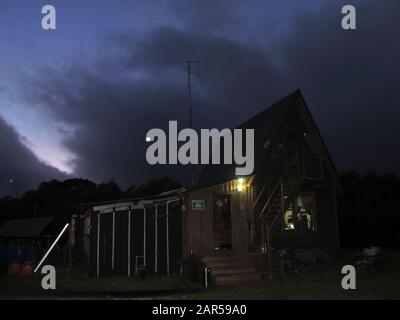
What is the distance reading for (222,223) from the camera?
18.2 meters

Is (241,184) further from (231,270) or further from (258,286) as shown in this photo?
(258,286)

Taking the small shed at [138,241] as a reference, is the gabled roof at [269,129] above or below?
above

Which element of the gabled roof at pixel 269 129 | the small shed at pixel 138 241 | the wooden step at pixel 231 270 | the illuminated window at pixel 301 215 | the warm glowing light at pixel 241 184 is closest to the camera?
the wooden step at pixel 231 270

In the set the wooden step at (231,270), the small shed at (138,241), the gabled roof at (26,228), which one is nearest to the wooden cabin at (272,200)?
the wooden step at (231,270)

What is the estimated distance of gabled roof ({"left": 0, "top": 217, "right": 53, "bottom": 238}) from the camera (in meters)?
28.2

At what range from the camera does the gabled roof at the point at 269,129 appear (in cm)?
1695

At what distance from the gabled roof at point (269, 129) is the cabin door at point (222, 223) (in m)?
1.08

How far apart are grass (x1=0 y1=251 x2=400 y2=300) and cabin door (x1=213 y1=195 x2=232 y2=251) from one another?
2649 mm

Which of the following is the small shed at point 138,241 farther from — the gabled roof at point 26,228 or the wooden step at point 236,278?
the gabled roof at point 26,228

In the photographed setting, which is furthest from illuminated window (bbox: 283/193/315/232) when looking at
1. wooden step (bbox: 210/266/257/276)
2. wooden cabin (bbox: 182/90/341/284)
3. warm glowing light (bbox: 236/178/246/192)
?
wooden step (bbox: 210/266/257/276)

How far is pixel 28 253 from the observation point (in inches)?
869

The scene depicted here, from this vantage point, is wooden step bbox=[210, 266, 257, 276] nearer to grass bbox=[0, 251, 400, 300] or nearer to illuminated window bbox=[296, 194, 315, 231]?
grass bbox=[0, 251, 400, 300]
